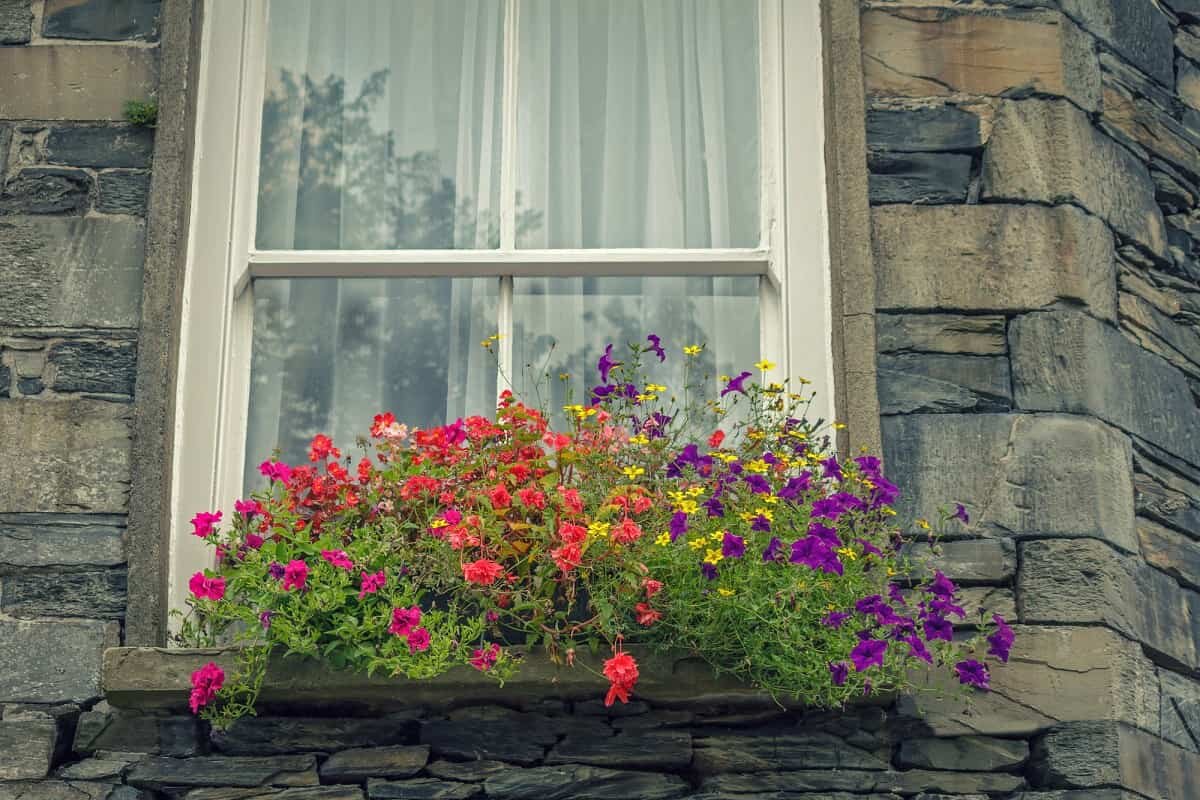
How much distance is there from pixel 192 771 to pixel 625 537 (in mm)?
1032

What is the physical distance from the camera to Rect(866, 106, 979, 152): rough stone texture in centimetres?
435

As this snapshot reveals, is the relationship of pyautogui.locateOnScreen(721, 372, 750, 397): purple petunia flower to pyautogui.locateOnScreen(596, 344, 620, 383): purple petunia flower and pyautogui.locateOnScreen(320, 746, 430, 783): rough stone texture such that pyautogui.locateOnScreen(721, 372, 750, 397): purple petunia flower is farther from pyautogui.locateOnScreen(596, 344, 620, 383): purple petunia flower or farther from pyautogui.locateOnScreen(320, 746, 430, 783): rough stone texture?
pyautogui.locateOnScreen(320, 746, 430, 783): rough stone texture

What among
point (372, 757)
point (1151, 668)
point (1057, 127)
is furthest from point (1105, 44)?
point (372, 757)

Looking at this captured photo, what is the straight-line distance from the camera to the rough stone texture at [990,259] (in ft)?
13.8

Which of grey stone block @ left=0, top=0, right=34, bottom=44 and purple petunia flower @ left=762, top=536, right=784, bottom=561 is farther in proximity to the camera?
grey stone block @ left=0, top=0, right=34, bottom=44

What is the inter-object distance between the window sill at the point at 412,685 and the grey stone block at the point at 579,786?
16 centimetres

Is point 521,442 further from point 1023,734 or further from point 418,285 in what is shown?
point 1023,734

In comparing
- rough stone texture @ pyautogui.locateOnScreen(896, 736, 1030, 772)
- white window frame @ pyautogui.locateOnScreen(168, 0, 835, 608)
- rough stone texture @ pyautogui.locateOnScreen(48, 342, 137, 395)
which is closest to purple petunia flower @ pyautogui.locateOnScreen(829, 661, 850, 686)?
rough stone texture @ pyautogui.locateOnScreen(896, 736, 1030, 772)

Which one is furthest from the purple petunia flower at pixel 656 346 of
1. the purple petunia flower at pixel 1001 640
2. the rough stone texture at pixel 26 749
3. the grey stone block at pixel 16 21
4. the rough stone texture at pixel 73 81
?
the grey stone block at pixel 16 21

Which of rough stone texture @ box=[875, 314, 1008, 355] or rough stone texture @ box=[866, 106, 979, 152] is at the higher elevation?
rough stone texture @ box=[866, 106, 979, 152]

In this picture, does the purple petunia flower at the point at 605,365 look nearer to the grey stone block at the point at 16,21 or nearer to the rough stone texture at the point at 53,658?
the rough stone texture at the point at 53,658

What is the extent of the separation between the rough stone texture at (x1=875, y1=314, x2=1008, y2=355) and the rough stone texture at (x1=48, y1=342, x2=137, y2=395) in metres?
1.73

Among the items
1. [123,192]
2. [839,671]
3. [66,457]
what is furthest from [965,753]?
[123,192]

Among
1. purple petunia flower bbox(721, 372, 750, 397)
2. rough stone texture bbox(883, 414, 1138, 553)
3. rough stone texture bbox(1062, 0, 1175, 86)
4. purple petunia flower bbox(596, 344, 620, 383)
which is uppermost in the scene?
rough stone texture bbox(1062, 0, 1175, 86)
